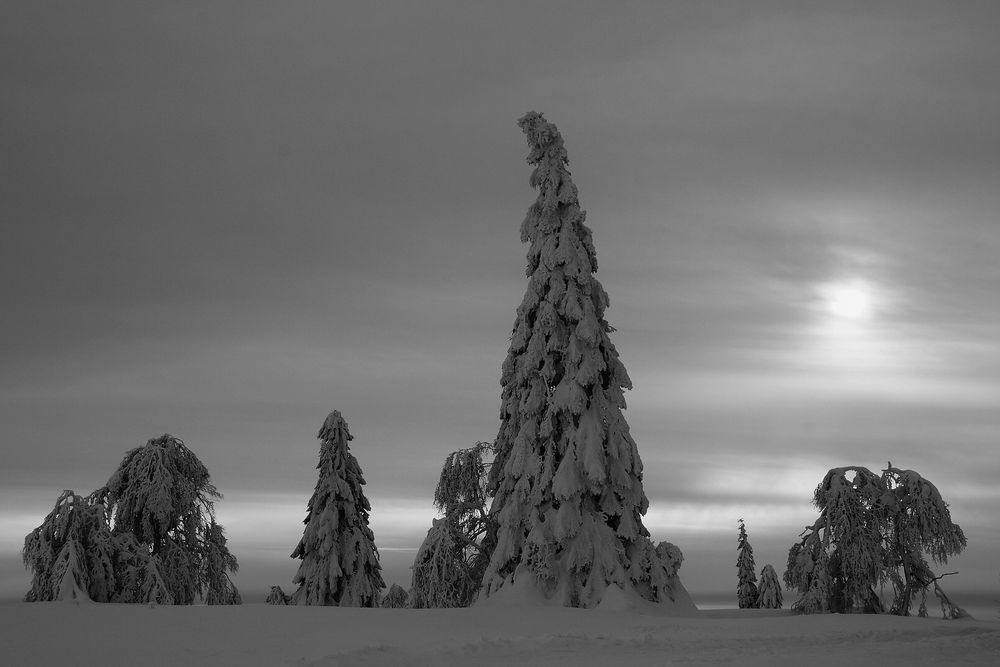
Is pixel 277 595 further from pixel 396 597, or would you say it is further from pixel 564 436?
pixel 564 436

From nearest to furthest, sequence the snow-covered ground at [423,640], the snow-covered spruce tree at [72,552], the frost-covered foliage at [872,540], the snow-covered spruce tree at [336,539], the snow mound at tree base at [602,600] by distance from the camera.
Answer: the snow-covered ground at [423,640], the snow-covered spruce tree at [72,552], the snow mound at tree base at [602,600], the frost-covered foliage at [872,540], the snow-covered spruce tree at [336,539]

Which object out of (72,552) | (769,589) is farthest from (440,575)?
(769,589)

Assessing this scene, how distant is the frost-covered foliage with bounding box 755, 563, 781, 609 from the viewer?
4294cm

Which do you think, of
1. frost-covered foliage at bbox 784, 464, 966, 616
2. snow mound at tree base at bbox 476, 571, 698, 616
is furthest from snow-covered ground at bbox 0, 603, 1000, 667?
frost-covered foliage at bbox 784, 464, 966, 616

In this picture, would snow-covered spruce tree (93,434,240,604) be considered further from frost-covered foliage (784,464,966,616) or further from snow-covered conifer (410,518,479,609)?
frost-covered foliage (784,464,966,616)

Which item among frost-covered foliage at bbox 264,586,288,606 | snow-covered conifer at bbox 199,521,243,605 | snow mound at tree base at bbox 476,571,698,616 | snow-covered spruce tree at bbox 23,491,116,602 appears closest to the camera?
snow-covered spruce tree at bbox 23,491,116,602

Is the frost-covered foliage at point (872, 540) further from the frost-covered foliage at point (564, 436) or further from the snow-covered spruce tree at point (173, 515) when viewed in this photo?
the snow-covered spruce tree at point (173, 515)

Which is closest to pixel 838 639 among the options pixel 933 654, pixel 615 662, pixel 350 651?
pixel 933 654

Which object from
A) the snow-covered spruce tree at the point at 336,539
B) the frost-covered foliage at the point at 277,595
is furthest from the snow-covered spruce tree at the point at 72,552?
the frost-covered foliage at the point at 277,595

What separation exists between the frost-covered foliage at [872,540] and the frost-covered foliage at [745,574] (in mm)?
18785

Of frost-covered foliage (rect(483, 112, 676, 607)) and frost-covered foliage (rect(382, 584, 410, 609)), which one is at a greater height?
frost-covered foliage (rect(483, 112, 676, 607))

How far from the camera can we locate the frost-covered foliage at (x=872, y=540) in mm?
28422

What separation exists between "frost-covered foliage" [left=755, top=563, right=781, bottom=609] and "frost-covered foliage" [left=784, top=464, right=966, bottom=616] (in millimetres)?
14121

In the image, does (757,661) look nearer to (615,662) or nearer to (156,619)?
(615,662)
